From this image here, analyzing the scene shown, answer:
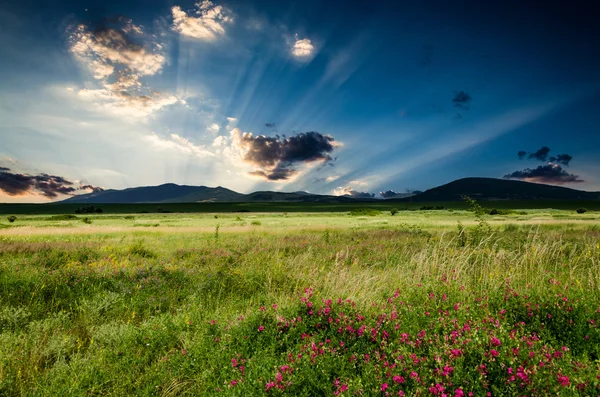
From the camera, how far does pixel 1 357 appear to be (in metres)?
4.58

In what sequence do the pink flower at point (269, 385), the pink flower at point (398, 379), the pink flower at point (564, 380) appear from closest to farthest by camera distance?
1. the pink flower at point (564, 380)
2. the pink flower at point (398, 379)
3. the pink flower at point (269, 385)

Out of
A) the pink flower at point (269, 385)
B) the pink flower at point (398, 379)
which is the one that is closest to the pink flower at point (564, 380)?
the pink flower at point (398, 379)

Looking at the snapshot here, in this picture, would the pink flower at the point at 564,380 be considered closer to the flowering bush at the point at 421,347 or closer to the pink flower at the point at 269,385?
the flowering bush at the point at 421,347

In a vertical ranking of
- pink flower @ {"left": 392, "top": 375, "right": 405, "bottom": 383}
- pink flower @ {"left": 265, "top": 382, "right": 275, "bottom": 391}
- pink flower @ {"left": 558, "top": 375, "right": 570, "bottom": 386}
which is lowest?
pink flower @ {"left": 265, "top": 382, "right": 275, "bottom": 391}

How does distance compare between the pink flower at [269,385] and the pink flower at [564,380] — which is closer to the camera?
the pink flower at [564,380]

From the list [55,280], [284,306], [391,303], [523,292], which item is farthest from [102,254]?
[523,292]

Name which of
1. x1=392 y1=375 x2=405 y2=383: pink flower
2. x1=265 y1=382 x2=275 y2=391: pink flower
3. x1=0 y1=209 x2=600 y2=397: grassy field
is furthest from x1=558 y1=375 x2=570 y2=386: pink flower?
x1=265 y1=382 x2=275 y2=391: pink flower

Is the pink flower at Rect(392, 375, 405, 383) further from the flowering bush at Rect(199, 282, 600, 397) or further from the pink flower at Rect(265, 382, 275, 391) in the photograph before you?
the pink flower at Rect(265, 382, 275, 391)

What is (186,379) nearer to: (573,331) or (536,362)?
(536,362)

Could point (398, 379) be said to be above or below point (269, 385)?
above

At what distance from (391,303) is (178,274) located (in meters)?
6.70

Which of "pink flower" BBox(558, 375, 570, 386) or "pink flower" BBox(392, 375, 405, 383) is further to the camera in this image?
"pink flower" BBox(392, 375, 405, 383)

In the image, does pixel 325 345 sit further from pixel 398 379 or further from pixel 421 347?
pixel 421 347

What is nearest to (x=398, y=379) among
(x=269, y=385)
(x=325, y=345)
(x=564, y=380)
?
(x=325, y=345)
